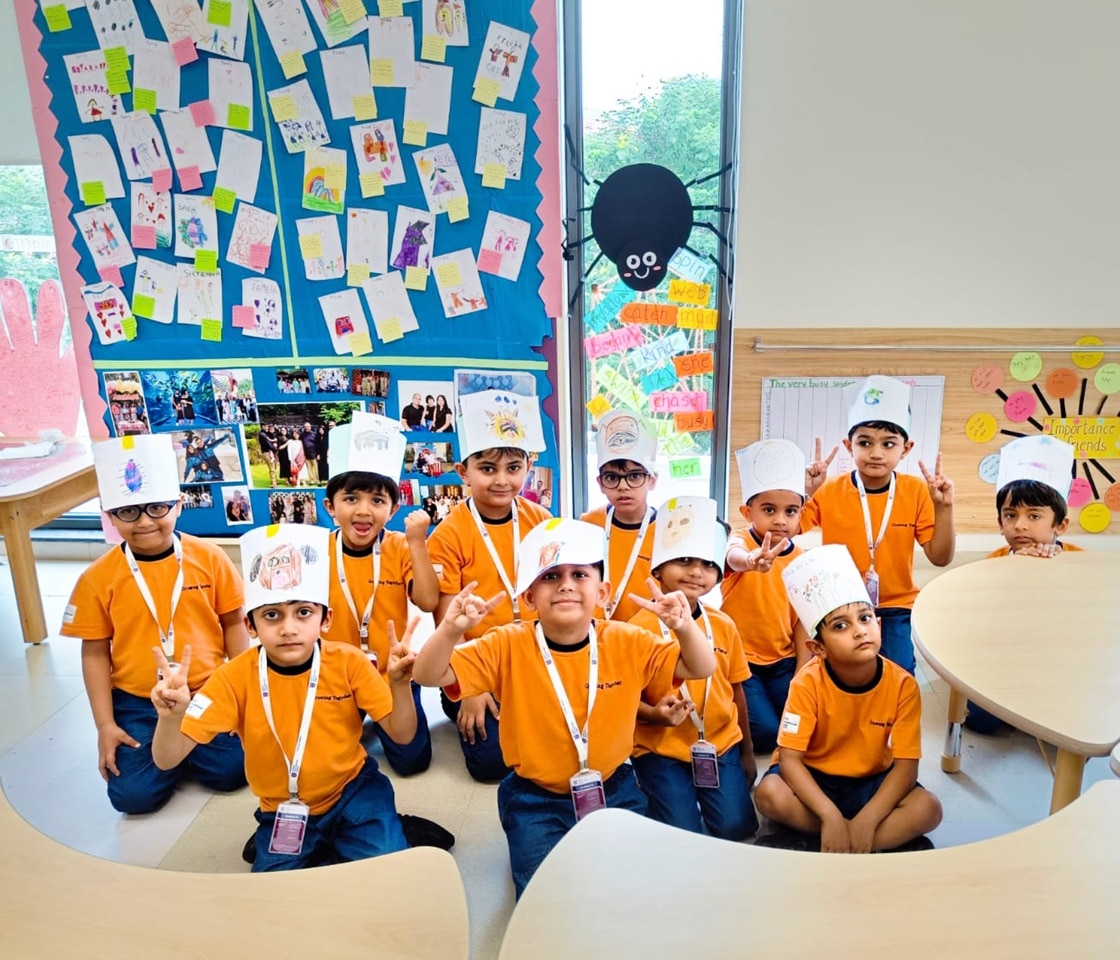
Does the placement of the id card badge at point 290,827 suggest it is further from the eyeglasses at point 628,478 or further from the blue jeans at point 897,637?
the blue jeans at point 897,637

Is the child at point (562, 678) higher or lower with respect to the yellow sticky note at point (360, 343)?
lower

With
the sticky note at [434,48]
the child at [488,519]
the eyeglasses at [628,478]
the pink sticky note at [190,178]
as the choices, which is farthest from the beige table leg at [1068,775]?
the pink sticky note at [190,178]

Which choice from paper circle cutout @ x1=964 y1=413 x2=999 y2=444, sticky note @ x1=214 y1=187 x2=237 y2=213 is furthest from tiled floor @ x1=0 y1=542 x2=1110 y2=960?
sticky note @ x1=214 y1=187 x2=237 y2=213

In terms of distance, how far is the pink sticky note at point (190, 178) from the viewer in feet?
11.7

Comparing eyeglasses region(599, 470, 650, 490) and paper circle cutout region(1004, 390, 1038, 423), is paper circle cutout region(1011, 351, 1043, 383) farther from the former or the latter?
eyeglasses region(599, 470, 650, 490)

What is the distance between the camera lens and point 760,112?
128 inches

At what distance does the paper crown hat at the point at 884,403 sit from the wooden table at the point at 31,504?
3008mm

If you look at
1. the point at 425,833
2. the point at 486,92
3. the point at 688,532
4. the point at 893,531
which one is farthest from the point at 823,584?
the point at 486,92

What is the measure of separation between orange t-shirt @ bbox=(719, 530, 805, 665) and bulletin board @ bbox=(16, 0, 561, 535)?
139 centimetres

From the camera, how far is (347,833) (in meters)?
1.97

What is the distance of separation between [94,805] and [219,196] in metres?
2.41

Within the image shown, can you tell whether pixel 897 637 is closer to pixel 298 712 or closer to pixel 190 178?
pixel 298 712

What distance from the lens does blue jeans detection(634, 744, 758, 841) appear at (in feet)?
6.81

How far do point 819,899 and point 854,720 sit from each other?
91 centimetres
